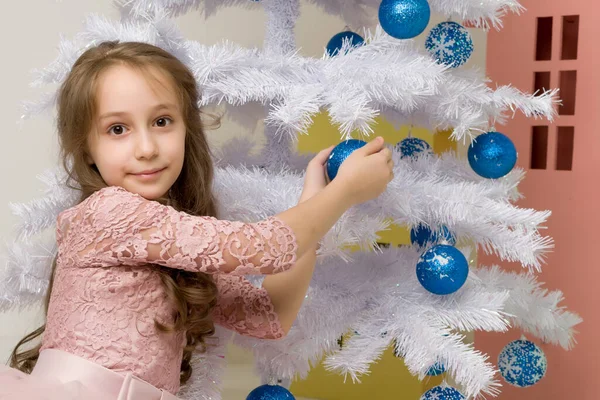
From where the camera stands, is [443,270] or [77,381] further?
[443,270]

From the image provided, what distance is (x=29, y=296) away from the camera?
Answer: 135 cm

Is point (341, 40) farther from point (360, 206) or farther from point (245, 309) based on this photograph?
point (245, 309)

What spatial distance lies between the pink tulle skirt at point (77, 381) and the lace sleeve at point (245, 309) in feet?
0.59

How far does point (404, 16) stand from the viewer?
3.84ft

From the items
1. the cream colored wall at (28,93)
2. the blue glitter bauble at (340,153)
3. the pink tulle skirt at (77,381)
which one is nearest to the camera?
the pink tulle skirt at (77,381)

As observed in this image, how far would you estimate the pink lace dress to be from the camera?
1026mm

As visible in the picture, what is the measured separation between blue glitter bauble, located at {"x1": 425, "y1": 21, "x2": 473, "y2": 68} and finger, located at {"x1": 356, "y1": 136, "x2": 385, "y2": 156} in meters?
0.24

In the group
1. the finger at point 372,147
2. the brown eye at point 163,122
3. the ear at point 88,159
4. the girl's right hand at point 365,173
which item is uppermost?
the brown eye at point 163,122

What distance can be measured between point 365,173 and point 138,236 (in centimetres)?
32

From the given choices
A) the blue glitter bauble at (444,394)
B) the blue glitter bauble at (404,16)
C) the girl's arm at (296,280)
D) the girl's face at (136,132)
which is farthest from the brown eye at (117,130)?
the blue glitter bauble at (444,394)

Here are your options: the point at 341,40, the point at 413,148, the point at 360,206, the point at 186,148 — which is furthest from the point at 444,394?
the point at 341,40

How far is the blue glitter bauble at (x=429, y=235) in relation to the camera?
4.30 ft

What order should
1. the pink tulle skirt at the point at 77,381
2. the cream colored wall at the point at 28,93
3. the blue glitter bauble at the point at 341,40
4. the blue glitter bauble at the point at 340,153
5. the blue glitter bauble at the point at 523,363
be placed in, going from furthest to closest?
the cream colored wall at the point at 28,93 < the blue glitter bauble at the point at 341,40 < the blue glitter bauble at the point at 523,363 < the blue glitter bauble at the point at 340,153 < the pink tulle skirt at the point at 77,381

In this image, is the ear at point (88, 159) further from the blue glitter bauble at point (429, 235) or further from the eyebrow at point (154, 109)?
the blue glitter bauble at point (429, 235)
